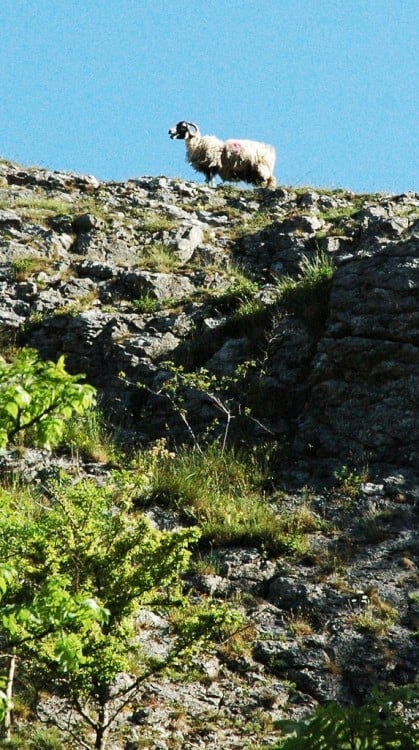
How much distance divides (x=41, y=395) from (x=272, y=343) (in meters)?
8.45

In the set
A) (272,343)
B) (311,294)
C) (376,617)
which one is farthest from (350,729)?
(311,294)

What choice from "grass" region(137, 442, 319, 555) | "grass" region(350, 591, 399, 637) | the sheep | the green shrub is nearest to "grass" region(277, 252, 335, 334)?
"grass" region(137, 442, 319, 555)

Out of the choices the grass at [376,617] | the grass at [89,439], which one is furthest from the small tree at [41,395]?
the grass at [89,439]

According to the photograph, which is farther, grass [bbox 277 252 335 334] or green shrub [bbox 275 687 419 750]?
grass [bbox 277 252 335 334]

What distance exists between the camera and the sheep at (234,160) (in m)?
23.0

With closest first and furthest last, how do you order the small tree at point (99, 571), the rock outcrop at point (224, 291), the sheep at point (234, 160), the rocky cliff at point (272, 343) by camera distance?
the small tree at point (99, 571) → the rocky cliff at point (272, 343) → the rock outcrop at point (224, 291) → the sheep at point (234, 160)

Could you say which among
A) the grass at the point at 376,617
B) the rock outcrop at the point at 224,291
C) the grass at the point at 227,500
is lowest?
the grass at the point at 376,617

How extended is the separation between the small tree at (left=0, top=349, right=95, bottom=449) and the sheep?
18165mm

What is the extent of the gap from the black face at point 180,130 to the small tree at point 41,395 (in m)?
19.5

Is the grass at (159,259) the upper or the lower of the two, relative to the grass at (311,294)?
upper

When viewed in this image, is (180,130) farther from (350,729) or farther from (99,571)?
(350,729)

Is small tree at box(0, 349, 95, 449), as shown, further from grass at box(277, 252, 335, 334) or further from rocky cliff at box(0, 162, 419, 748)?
grass at box(277, 252, 335, 334)

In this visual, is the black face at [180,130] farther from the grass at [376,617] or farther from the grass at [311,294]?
the grass at [376,617]

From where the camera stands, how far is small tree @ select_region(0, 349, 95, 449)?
5.05 metres
